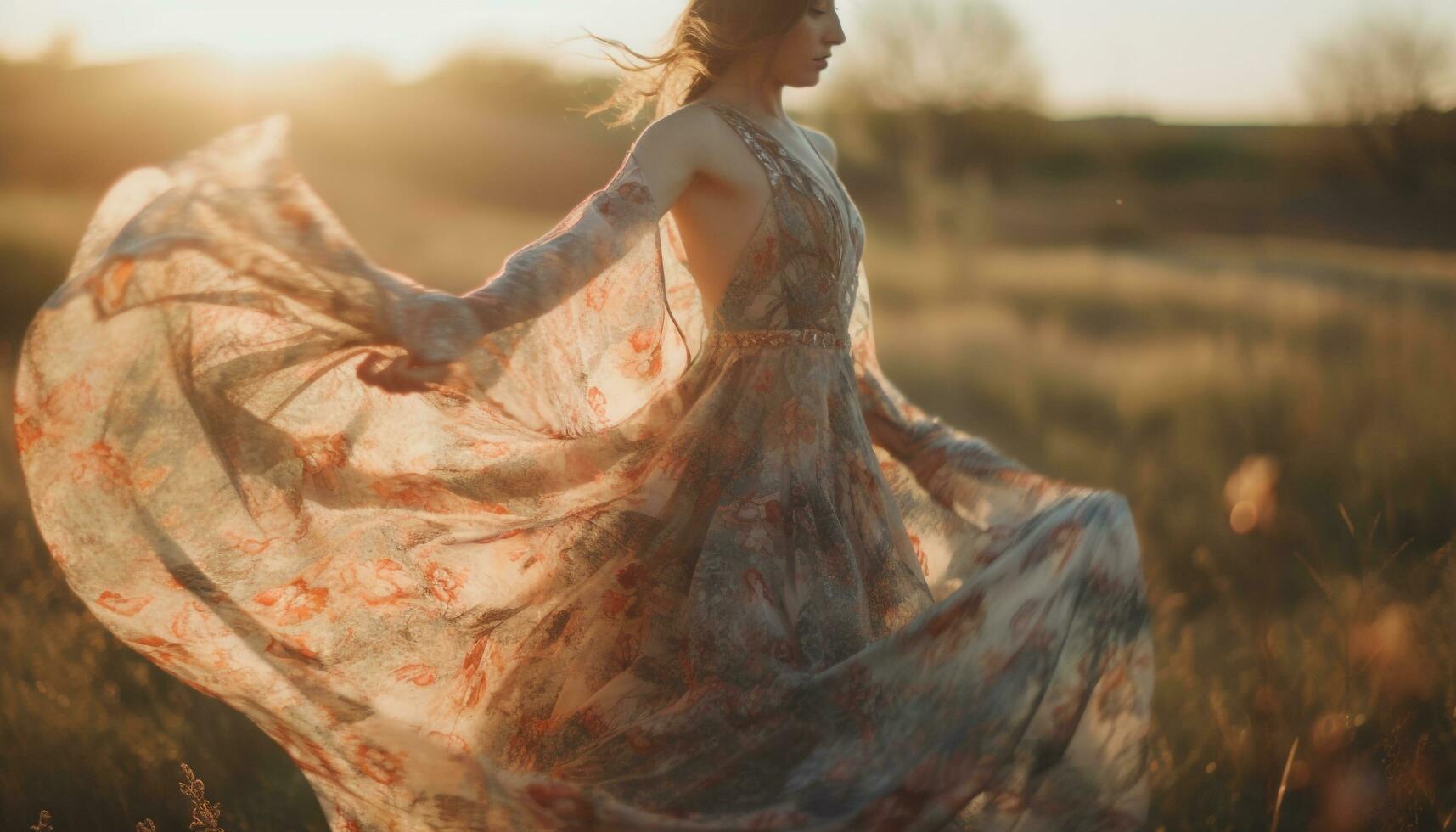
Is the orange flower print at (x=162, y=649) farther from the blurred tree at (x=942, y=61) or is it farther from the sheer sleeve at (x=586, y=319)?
the blurred tree at (x=942, y=61)

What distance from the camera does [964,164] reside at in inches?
1340

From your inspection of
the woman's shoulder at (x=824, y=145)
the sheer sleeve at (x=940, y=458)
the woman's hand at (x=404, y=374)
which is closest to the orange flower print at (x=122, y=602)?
the woman's hand at (x=404, y=374)

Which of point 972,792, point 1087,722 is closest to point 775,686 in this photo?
point 972,792

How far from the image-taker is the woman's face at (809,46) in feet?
7.04

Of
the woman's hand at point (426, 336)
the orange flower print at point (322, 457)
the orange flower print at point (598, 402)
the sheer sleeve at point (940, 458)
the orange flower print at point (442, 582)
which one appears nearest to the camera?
the woman's hand at point (426, 336)

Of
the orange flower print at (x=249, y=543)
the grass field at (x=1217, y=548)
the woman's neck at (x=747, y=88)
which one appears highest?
the woman's neck at (x=747, y=88)

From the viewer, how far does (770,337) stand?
205cm

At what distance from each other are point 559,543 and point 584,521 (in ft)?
0.20

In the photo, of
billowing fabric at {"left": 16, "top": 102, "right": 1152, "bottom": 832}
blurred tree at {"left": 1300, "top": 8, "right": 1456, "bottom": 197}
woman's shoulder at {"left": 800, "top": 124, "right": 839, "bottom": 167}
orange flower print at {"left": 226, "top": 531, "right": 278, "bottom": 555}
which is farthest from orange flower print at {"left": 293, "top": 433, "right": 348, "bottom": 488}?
blurred tree at {"left": 1300, "top": 8, "right": 1456, "bottom": 197}

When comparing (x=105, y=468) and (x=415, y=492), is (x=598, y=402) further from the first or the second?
(x=105, y=468)

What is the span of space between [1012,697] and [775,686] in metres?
0.36

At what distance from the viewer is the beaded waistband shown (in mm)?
2053

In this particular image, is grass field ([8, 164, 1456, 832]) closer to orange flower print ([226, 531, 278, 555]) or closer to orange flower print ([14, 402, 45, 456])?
orange flower print ([226, 531, 278, 555])

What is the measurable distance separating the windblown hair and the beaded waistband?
20.1 inches
